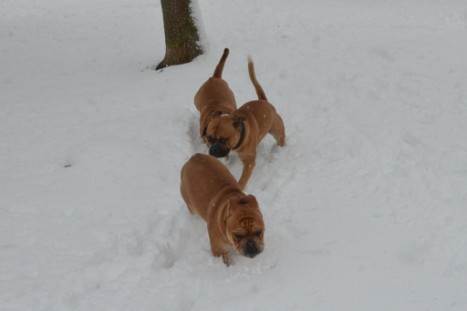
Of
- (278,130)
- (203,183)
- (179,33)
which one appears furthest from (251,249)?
(179,33)

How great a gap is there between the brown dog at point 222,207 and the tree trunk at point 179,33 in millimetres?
3957

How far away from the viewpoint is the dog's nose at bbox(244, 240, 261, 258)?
393 centimetres

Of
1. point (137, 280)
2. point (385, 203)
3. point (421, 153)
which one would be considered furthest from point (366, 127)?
point (137, 280)

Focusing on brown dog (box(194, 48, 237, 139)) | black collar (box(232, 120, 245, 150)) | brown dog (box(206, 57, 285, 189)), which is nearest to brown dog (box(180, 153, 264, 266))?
brown dog (box(206, 57, 285, 189))

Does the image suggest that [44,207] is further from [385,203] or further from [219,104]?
[385,203]

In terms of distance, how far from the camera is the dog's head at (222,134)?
5281 millimetres

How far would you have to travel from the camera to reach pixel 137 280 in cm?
419

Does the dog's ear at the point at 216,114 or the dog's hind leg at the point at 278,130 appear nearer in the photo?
the dog's ear at the point at 216,114

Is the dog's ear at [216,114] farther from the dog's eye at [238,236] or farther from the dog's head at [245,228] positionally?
the dog's eye at [238,236]

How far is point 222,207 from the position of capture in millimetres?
4332

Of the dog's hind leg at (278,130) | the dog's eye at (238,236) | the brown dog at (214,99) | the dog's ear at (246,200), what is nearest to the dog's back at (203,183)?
the dog's ear at (246,200)

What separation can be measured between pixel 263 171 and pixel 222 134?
36.5 inches

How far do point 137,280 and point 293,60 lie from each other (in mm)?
5502

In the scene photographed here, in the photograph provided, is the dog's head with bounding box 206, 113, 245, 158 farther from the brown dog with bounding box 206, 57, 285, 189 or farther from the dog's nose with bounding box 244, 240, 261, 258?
the dog's nose with bounding box 244, 240, 261, 258
